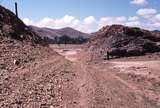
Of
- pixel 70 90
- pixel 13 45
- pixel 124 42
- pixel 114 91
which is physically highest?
pixel 13 45

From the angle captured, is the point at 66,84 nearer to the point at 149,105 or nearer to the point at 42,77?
the point at 42,77

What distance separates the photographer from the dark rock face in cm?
3253

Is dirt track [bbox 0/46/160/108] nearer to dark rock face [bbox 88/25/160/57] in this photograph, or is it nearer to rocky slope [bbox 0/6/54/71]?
rocky slope [bbox 0/6/54/71]

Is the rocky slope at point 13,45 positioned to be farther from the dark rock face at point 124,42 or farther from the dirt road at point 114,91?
the dark rock face at point 124,42

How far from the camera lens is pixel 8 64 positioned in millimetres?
16125

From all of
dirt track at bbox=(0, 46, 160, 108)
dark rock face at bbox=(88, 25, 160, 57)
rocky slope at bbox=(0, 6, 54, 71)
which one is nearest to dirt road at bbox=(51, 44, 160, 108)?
dirt track at bbox=(0, 46, 160, 108)

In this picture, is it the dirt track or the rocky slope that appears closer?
the dirt track

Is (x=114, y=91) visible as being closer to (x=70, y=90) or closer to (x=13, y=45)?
(x=70, y=90)

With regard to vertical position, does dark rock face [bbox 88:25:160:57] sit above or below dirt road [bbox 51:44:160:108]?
above

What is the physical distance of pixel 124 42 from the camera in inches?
1340

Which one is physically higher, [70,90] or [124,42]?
[124,42]

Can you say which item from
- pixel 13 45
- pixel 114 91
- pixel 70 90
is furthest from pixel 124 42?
pixel 70 90

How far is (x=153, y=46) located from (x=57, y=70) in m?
18.5

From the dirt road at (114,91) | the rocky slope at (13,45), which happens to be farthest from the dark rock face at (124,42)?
the dirt road at (114,91)
